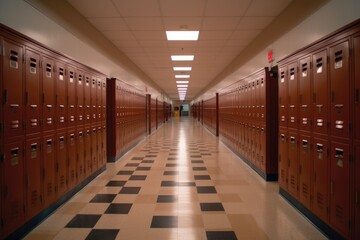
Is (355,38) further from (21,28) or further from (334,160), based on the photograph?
(21,28)

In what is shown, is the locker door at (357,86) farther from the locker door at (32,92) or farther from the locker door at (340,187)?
the locker door at (32,92)

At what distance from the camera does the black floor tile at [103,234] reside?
7.91 feet

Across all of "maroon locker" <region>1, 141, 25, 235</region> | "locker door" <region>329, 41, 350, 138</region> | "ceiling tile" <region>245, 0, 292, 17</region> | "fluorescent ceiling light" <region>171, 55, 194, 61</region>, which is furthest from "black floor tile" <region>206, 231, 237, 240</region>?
"fluorescent ceiling light" <region>171, 55, 194, 61</region>

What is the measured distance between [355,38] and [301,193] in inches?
69.4

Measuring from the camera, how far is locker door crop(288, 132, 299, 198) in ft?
10.4

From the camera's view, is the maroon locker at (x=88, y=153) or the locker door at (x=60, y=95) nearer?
the locker door at (x=60, y=95)

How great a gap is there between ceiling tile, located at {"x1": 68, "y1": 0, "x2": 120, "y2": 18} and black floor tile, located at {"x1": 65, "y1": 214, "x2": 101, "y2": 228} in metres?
2.95

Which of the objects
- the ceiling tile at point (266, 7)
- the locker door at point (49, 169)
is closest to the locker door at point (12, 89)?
Result: the locker door at point (49, 169)

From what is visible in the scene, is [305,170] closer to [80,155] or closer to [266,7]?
[266,7]

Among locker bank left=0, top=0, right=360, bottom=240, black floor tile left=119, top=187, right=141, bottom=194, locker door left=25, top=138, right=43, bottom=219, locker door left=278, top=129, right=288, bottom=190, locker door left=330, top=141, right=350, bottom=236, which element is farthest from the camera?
black floor tile left=119, top=187, right=141, bottom=194

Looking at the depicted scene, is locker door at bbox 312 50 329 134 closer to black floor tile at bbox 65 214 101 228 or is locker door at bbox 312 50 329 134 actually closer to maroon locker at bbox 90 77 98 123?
black floor tile at bbox 65 214 101 228

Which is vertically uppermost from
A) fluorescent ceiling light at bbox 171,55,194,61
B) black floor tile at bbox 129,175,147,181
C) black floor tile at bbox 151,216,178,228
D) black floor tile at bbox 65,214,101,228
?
fluorescent ceiling light at bbox 171,55,194,61

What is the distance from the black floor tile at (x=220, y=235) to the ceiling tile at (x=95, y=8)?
11.1ft

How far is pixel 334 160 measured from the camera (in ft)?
7.72
